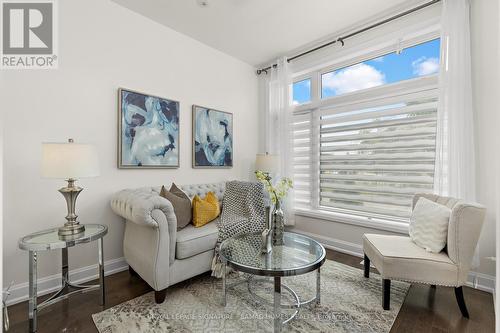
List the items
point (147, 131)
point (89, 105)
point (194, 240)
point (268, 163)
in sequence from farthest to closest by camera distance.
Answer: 1. point (268, 163)
2. point (147, 131)
3. point (89, 105)
4. point (194, 240)

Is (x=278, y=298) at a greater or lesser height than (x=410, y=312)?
greater

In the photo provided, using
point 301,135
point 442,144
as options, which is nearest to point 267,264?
point 442,144

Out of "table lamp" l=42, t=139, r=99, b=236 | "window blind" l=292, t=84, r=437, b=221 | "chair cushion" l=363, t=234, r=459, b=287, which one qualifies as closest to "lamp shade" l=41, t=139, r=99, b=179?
"table lamp" l=42, t=139, r=99, b=236

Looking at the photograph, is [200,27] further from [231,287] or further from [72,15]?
[231,287]

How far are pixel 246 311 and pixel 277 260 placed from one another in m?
0.50

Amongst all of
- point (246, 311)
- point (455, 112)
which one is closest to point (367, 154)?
point (455, 112)

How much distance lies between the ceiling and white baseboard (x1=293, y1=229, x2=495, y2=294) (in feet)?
8.76

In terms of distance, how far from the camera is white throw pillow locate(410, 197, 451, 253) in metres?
1.94

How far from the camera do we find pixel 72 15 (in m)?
2.29

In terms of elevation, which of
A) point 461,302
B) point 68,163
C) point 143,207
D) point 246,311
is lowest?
point 246,311

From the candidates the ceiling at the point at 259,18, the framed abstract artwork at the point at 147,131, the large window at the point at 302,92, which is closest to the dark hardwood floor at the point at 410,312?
the framed abstract artwork at the point at 147,131

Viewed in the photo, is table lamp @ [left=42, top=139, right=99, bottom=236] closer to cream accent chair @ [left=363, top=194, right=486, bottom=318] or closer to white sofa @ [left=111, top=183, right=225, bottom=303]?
white sofa @ [left=111, top=183, right=225, bottom=303]

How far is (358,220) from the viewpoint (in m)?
3.03

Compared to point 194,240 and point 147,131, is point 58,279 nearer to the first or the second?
point 194,240
